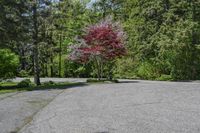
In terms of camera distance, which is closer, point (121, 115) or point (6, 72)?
point (121, 115)

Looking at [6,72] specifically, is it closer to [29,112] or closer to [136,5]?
[29,112]

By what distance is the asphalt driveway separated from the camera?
33.4ft

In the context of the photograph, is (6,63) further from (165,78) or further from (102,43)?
(165,78)

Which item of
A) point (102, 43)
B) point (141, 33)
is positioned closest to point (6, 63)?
point (102, 43)

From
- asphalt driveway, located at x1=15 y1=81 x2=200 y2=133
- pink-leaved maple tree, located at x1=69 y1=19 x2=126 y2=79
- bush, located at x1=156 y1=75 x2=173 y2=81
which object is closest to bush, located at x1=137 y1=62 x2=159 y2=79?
bush, located at x1=156 y1=75 x2=173 y2=81

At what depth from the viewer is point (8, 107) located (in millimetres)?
14609

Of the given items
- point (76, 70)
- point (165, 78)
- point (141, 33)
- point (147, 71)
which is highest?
point (141, 33)

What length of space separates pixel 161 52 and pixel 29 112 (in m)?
30.3

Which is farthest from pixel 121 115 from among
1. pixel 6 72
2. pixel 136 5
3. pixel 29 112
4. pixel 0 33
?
pixel 136 5

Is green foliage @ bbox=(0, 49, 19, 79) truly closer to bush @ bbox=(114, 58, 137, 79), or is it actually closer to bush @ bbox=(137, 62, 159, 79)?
bush @ bbox=(114, 58, 137, 79)

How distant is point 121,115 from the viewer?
12141mm

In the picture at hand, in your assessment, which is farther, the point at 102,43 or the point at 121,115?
the point at 102,43

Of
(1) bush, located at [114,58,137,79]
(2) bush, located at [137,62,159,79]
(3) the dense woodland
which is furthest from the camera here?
(1) bush, located at [114,58,137,79]

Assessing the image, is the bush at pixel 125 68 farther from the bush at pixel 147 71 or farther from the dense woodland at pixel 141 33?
the bush at pixel 147 71
